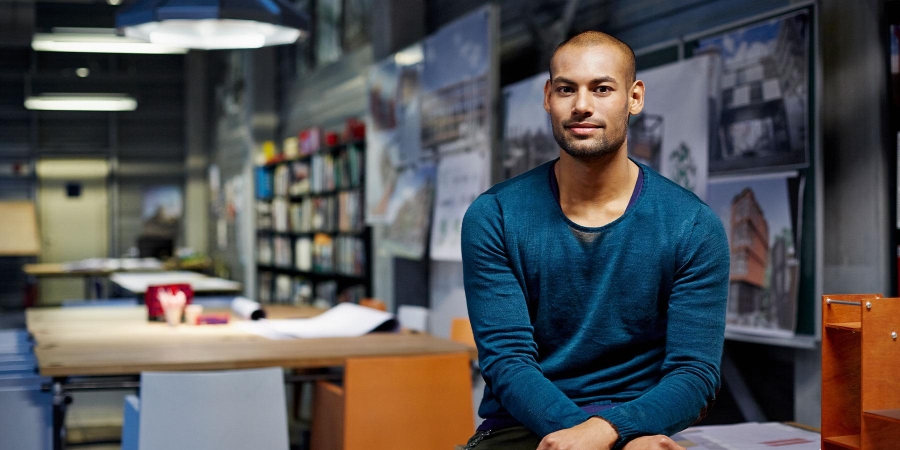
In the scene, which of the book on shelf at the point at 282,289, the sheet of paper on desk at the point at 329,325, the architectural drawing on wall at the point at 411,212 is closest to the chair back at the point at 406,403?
the sheet of paper on desk at the point at 329,325

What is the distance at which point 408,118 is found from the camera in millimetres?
6660

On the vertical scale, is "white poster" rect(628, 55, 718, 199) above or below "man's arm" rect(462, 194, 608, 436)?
above

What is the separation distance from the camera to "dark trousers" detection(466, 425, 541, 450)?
1.99 m

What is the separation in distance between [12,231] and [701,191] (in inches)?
497

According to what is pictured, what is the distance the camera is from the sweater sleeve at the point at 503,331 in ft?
6.19

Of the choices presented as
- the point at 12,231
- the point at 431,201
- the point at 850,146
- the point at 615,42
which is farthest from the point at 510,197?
the point at 12,231

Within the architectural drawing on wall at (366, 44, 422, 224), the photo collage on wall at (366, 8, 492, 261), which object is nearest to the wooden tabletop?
the photo collage on wall at (366, 8, 492, 261)

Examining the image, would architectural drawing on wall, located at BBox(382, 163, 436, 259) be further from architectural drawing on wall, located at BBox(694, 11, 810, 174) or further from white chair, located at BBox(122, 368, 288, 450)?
white chair, located at BBox(122, 368, 288, 450)

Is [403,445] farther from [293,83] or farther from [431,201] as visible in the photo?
[293,83]

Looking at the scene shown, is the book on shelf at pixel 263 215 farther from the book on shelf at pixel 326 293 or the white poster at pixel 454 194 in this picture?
the white poster at pixel 454 194

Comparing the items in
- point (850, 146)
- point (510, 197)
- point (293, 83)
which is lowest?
point (510, 197)

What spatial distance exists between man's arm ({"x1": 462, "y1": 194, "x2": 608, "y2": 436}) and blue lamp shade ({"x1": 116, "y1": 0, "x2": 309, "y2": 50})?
2.50 metres

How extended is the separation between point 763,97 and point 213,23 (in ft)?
8.16

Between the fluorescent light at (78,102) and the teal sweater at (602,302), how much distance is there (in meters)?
13.5
